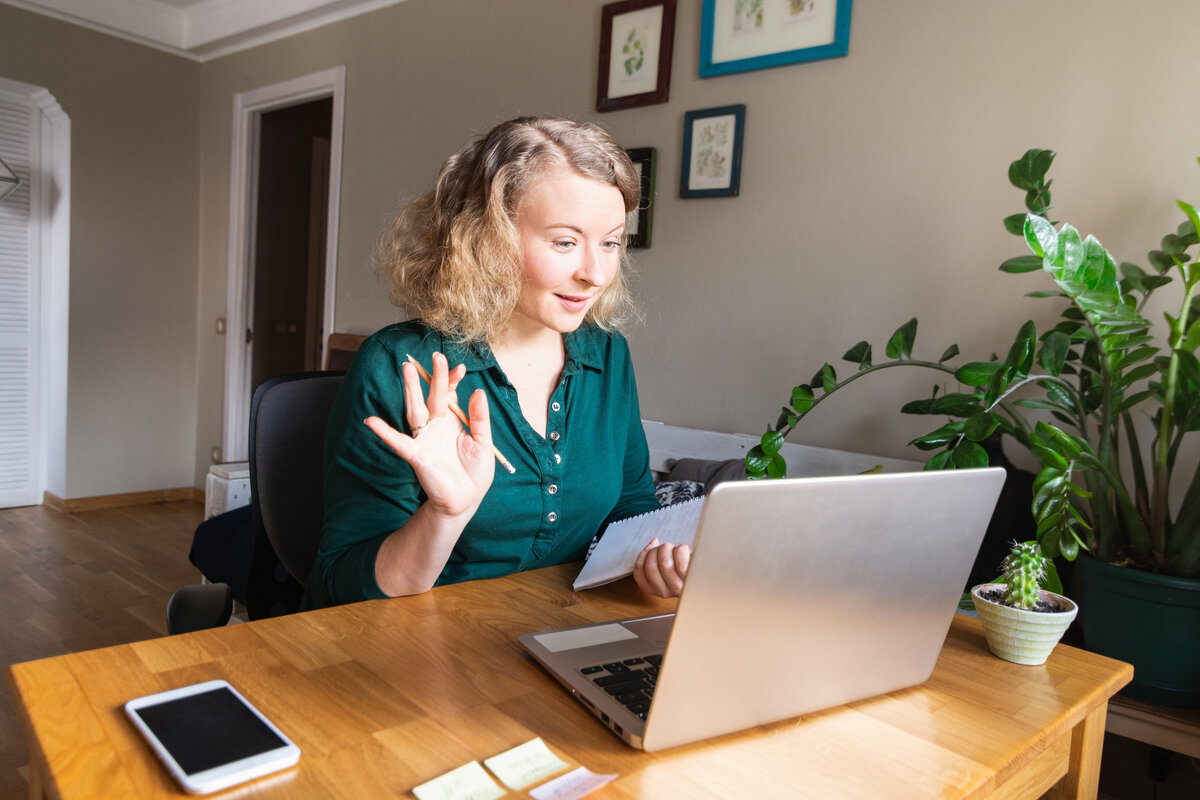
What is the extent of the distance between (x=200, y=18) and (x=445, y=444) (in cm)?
446

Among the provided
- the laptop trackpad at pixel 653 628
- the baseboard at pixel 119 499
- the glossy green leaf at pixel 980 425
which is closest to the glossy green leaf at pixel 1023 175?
the glossy green leaf at pixel 980 425

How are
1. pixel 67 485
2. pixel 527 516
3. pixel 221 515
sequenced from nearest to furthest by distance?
pixel 527 516
pixel 221 515
pixel 67 485

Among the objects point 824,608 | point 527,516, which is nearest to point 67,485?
point 527,516

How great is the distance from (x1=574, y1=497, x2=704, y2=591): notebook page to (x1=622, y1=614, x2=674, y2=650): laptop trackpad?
0.12 meters

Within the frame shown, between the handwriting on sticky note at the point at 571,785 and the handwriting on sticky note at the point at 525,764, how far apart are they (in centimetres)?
1

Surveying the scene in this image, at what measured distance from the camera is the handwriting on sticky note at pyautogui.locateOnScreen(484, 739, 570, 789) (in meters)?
0.60

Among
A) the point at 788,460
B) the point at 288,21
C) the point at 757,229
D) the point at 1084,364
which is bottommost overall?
the point at 788,460

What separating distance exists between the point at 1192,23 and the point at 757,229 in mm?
1070

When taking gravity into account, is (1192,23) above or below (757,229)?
above

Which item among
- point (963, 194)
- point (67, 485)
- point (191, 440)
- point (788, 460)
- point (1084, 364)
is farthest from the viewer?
point (191, 440)

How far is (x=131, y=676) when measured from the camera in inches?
28.3

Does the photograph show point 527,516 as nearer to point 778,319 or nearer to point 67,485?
point 778,319

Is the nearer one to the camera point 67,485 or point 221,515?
point 221,515

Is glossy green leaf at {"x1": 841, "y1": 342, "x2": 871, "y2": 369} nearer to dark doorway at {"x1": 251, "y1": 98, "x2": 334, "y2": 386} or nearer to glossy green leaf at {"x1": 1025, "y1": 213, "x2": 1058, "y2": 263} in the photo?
glossy green leaf at {"x1": 1025, "y1": 213, "x2": 1058, "y2": 263}
